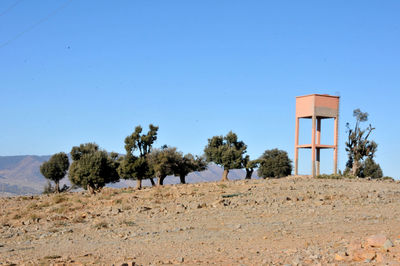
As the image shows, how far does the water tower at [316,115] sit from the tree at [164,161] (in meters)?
18.6

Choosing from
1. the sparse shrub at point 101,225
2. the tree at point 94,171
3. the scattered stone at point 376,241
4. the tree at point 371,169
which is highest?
the tree at point 371,169

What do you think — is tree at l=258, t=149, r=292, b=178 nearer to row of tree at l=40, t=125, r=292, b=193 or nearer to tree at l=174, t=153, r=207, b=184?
row of tree at l=40, t=125, r=292, b=193

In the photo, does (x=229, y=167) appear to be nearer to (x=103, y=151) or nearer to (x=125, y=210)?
(x=103, y=151)

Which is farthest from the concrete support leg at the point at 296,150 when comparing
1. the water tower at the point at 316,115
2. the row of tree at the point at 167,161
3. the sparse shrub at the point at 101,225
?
the sparse shrub at the point at 101,225

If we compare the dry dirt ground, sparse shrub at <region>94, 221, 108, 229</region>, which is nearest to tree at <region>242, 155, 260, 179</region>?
the dry dirt ground

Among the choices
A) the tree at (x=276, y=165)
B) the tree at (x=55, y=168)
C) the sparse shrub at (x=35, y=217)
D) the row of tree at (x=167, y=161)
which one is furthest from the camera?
the tree at (x=55, y=168)

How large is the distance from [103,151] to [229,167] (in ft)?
51.1

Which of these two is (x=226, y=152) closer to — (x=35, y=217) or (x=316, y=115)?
(x=316, y=115)

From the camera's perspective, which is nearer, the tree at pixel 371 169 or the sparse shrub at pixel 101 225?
the sparse shrub at pixel 101 225

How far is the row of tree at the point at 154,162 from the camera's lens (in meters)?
54.2

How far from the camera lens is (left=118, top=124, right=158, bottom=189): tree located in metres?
54.3

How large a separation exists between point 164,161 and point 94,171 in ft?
25.8

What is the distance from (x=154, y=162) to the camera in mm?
55250

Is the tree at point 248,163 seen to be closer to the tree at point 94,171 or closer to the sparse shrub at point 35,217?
the tree at point 94,171
